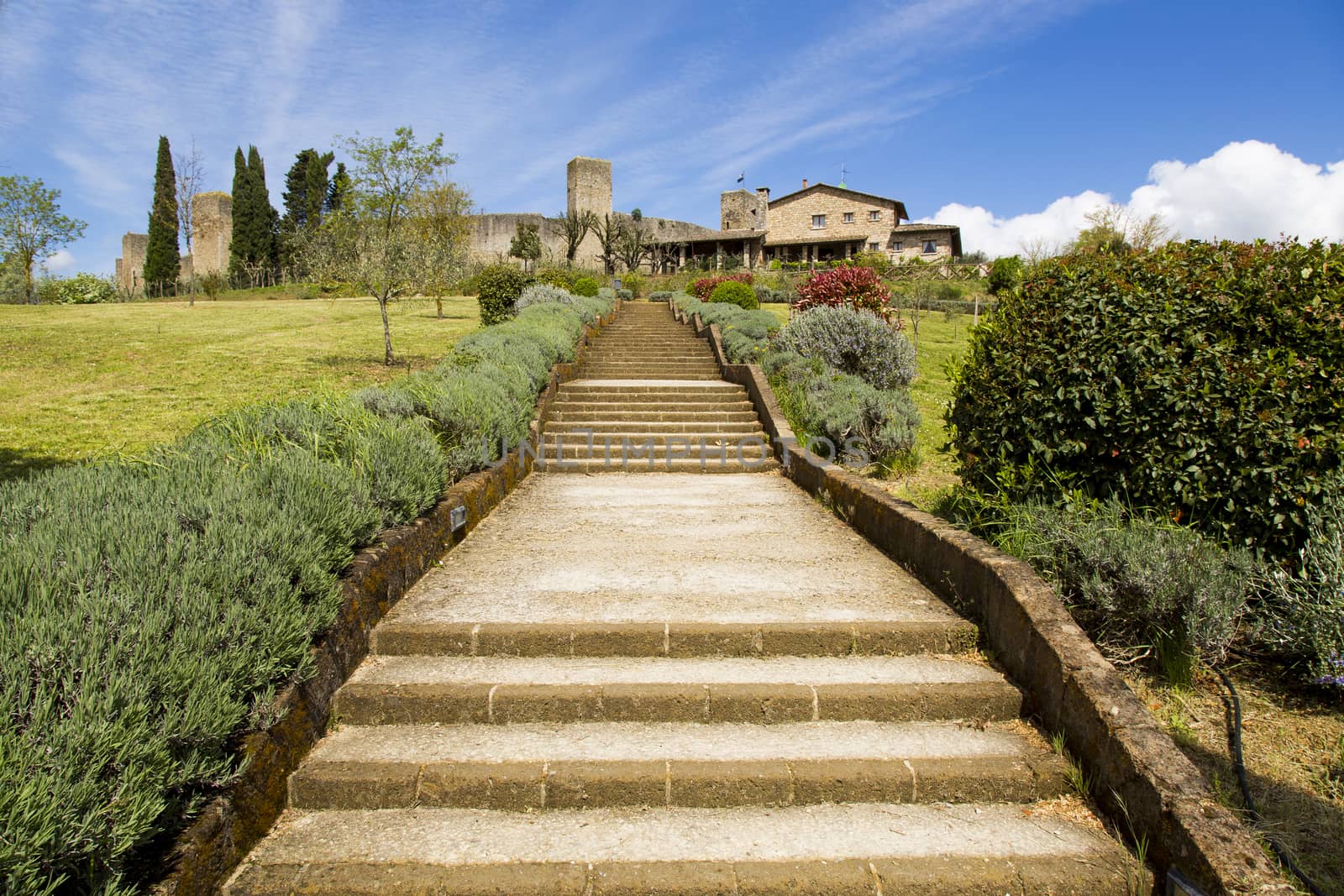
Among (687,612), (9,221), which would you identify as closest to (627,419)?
(687,612)

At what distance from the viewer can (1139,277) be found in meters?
4.25

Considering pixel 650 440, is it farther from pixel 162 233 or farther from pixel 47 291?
pixel 162 233

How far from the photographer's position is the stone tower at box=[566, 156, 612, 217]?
44.7m

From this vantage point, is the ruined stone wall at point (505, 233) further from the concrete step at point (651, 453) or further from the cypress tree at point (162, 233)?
the concrete step at point (651, 453)

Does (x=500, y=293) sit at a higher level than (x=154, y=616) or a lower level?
higher

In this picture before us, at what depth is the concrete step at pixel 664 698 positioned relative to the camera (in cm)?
343

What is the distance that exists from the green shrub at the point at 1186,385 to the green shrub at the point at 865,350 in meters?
7.14

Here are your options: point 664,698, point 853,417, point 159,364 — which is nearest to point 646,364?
point 853,417

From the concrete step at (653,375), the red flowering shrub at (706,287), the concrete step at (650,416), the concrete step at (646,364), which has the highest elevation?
the red flowering shrub at (706,287)

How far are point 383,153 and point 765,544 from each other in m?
16.8

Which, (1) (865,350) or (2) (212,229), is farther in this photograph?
(2) (212,229)

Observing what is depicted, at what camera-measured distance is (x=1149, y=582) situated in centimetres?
354

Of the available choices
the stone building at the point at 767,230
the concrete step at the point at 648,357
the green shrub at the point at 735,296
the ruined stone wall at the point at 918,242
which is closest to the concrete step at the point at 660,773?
the concrete step at the point at 648,357

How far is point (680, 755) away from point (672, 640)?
85 cm
